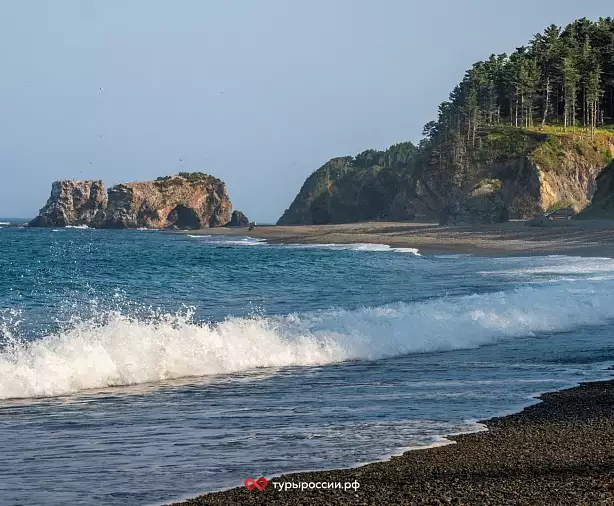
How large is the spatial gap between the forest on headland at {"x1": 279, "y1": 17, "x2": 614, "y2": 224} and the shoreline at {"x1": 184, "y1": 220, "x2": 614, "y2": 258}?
15.6 meters

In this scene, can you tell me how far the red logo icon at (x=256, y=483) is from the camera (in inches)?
293

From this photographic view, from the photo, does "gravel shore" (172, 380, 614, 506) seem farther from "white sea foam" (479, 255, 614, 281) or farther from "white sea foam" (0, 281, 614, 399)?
"white sea foam" (479, 255, 614, 281)

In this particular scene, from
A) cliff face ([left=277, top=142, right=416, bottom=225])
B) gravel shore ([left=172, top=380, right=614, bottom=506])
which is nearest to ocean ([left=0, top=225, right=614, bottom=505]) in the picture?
gravel shore ([left=172, top=380, right=614, bottom=506])

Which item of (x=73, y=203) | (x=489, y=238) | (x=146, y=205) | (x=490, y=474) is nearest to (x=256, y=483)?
(x=490, y=474)

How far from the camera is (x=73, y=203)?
172m

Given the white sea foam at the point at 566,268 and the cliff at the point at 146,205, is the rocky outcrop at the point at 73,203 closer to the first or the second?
the cliff at the point at 146,205

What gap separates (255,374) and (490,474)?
7.91 m

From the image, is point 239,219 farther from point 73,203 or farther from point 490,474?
point 490,474

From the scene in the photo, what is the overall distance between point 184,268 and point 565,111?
6988cm

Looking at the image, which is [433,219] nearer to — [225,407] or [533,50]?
[533,50]

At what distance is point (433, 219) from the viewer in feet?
331

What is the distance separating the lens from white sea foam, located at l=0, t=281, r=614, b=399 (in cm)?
1398

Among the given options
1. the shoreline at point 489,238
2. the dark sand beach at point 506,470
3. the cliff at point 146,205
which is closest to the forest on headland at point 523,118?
the shoreline at point 489,238

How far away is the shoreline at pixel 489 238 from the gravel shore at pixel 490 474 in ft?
126
